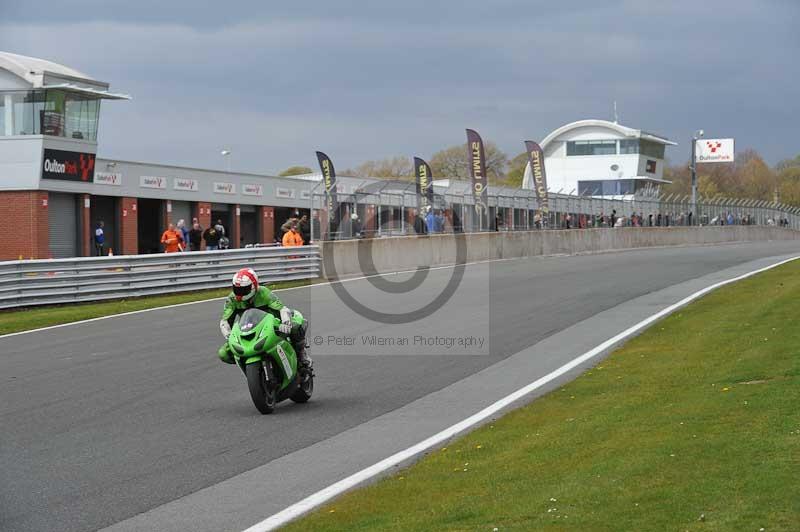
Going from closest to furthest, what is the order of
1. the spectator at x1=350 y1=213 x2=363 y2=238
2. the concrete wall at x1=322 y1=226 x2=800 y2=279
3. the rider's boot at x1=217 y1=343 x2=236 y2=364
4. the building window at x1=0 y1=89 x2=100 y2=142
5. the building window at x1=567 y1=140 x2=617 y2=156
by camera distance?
the rider's boot at x1=217 y1=343 x2=236 y2=364 → the concrete wall at x1=322 y1=226 x2=800 y2=279 → the spectator at x1=350 y1=213 x2=363 y2=238 → the building window at x1=0 y1=89 x2=100 y2=142 → the building window at x1=567 y1=140 x2=617 y2=156

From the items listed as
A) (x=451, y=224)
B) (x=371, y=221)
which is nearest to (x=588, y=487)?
(x=371, y=221)

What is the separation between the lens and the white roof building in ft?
362

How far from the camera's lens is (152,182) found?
4972 centimetres

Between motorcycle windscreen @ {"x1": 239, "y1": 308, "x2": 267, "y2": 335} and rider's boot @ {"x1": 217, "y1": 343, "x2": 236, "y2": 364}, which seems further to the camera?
rider's boot @ {"x1": 217, "y1": 343, "x2": 236, "y2": 364}

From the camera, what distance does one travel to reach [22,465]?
329 inches

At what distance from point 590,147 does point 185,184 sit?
6849 centimetres

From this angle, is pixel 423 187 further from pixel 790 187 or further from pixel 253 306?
pixel 790 187

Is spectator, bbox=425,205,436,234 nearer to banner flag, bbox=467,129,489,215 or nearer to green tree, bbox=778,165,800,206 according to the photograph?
banner flag, bbox=467,129,489,215

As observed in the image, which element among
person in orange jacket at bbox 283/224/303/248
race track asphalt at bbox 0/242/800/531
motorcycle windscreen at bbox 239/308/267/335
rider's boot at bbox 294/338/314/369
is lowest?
race track asphalt at bbox 0/242/800/531

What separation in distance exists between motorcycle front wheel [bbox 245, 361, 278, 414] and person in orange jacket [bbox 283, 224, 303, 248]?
1830 cm

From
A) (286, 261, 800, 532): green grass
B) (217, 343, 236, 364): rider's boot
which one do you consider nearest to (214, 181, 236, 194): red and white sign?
(286, 261, 800, 532): green grass

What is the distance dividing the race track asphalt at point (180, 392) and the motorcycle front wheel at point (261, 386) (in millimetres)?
150

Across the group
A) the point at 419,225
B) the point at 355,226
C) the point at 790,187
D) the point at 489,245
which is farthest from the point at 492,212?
the point at 790,187

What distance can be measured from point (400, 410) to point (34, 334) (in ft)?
30.7
